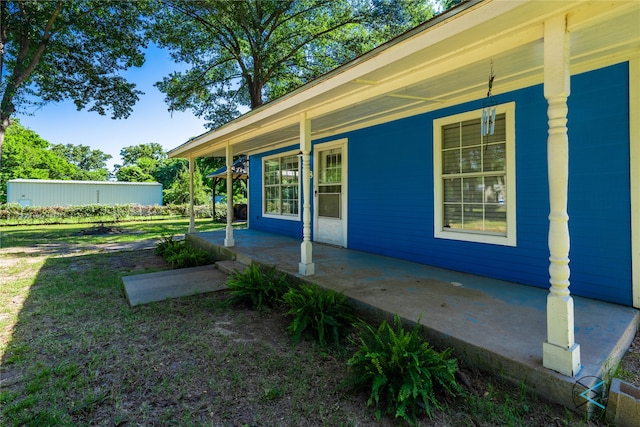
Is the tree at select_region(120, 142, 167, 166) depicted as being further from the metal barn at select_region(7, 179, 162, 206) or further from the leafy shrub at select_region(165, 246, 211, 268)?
the leafy shrub at select_region(165, 246, 211, 268)

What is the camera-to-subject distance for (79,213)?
17656 millimetres

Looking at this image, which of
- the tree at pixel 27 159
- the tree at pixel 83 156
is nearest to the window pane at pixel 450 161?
the tree at pixel 27 159

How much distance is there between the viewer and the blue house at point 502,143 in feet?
6.51

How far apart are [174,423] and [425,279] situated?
2989 mm

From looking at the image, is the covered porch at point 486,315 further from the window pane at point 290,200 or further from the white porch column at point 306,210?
the window pane at point 290,200

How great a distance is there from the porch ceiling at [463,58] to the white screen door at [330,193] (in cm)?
142

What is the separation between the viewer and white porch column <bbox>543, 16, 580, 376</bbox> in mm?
1927

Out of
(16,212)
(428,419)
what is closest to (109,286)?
(428,419)

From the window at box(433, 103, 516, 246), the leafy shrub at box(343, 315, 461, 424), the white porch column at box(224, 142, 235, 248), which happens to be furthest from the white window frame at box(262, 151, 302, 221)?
the leafy shrub at box(343, 315, 461, 424)

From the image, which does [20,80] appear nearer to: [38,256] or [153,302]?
[38,256]

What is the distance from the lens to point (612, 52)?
2.93 meters

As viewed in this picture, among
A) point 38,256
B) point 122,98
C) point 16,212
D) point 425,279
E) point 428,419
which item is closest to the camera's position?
point 428,419

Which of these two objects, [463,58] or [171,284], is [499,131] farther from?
[171,284]

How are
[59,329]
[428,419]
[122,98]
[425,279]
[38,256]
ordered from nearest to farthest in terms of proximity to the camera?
[428,419], [59,329], [425,279], [38,256], [122,98]
